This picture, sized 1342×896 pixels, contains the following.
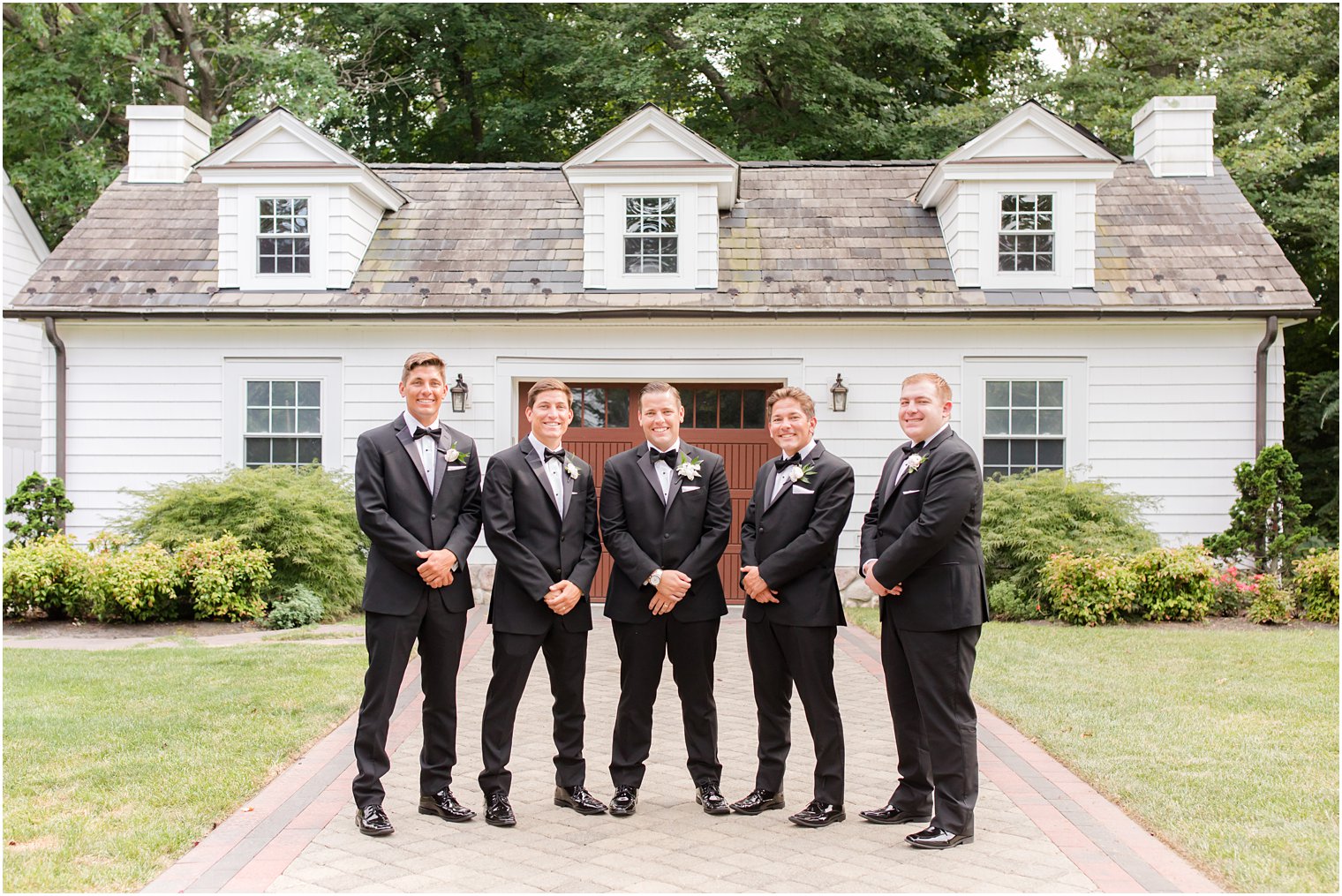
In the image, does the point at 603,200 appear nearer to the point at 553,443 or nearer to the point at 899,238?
the point at 899,238

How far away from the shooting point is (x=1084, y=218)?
13.5 meters

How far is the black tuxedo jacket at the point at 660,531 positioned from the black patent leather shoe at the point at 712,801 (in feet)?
2.62

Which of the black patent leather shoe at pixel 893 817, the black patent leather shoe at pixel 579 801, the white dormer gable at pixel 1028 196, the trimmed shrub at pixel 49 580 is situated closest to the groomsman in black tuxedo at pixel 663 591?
the black patent leather shoe at pixel 579 801

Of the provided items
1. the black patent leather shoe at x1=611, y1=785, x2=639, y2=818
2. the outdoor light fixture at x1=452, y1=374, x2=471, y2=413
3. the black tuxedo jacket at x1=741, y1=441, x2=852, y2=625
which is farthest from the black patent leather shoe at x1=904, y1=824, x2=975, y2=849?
the outdoor light fixture at x1=452, y1=374, x2=471, y2=413

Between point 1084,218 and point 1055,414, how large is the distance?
91.4 inches

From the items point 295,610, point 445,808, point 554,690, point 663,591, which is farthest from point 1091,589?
point 445,808

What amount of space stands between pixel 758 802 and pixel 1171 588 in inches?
309

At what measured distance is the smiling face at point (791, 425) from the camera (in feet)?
18.1

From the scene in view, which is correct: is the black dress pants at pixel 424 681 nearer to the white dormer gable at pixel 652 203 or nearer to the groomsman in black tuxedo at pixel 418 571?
the groomsman in black tuxedo at pixel 418 571

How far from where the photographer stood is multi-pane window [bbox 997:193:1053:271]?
44.7ft

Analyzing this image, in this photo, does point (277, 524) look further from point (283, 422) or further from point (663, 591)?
point (663, 591)

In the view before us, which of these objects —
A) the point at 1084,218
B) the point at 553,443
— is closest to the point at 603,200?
the point at 1084,218

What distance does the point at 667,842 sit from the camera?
4941 mm

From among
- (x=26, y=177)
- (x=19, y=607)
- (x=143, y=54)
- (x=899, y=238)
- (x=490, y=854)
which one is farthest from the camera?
(x=143, y=54)
